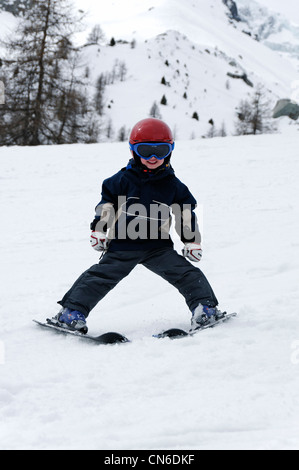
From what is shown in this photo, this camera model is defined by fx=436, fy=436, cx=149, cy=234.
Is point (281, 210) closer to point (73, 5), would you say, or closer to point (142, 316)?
point (142, 316)

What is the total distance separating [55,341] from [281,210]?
4710 millimetres

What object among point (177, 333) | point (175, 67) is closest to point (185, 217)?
point (177, 333)

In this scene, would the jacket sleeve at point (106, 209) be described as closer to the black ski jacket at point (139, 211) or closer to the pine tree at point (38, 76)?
the black ski jacket at point (139, 211)

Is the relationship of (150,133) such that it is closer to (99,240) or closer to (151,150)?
(151,150)

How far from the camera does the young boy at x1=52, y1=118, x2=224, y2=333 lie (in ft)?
9.71

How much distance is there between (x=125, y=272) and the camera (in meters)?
3.02

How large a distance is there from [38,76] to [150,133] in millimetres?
17411

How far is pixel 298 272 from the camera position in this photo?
13.3 ft

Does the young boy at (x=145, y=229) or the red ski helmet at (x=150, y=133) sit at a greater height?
the red ski helmet at (x=150, y=133)

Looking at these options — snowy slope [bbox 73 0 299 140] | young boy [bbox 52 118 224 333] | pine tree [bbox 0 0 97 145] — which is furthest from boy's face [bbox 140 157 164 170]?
snowy slope [bbox 73 0 299 140]

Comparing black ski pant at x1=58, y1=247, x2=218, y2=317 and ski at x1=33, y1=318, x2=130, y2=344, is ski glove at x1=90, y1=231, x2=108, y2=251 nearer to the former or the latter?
black ski pant at x1=58, y1=247, x2=218, y2=317

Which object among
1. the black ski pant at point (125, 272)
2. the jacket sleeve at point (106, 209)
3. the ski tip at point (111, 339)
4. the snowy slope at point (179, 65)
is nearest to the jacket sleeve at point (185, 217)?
the black ski pant at point (125, 272)

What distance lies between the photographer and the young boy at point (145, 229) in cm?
296
